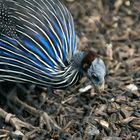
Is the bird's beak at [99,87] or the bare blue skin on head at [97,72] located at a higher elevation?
the bare blue skin on head at [97,72]

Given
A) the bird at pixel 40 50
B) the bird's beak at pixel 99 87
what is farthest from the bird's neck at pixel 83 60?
the bird's beak at pixel 99 87

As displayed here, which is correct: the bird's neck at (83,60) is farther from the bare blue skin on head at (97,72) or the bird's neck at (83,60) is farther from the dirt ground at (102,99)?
the dirt ground at (102,99)

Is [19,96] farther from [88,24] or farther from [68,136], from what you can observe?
[88,24]

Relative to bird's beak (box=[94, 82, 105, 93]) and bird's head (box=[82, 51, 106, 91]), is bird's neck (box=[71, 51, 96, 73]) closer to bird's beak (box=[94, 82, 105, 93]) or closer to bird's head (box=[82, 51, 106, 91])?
bird's head (box=[82, 51, 106, 91])

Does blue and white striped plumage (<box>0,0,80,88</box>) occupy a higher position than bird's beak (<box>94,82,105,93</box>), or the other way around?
blue and white striped plumage (<box>0,0,80,88</box>)

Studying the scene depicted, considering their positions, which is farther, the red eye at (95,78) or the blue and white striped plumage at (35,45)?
the red eye at (95,78)

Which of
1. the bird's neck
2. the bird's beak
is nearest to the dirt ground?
the bird's beak

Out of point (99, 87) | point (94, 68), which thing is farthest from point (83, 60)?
point (99, 87)
